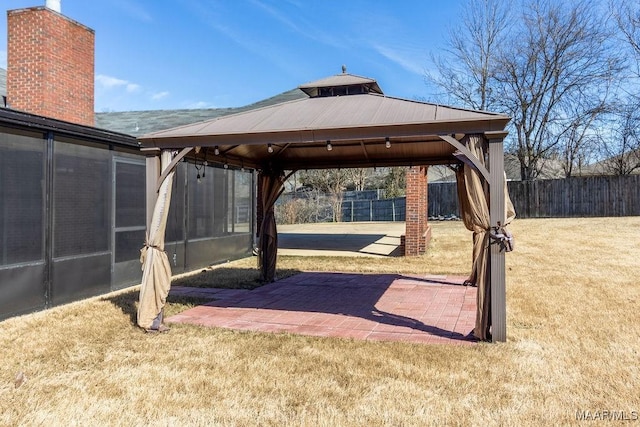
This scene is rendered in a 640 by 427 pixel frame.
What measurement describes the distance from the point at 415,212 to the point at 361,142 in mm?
5971

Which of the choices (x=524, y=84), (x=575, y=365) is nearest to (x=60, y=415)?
(x=575, y=365)

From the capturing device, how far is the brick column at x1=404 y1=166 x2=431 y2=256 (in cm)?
1323

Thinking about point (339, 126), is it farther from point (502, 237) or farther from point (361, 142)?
point (502, 237)

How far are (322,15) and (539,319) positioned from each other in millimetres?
17063

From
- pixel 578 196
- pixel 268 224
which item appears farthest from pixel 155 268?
pixel 578 196

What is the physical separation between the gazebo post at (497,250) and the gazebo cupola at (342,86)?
2.75 m

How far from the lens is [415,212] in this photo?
1322 centimetres

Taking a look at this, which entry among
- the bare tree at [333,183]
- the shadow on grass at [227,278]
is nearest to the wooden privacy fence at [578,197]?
the bare tree at [333,183]

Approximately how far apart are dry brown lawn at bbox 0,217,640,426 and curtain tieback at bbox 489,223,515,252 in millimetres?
1082

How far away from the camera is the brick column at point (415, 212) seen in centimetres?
1323

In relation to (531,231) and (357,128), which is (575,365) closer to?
(357,128)

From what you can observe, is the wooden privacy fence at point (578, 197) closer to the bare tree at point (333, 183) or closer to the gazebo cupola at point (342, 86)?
the bare tree at point (333, 183)

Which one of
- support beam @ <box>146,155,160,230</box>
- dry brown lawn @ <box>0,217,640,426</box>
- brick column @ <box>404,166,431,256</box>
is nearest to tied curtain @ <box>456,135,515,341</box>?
dry brown lawn @ <box>0,217,640,426</box>

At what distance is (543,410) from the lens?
146 inches
